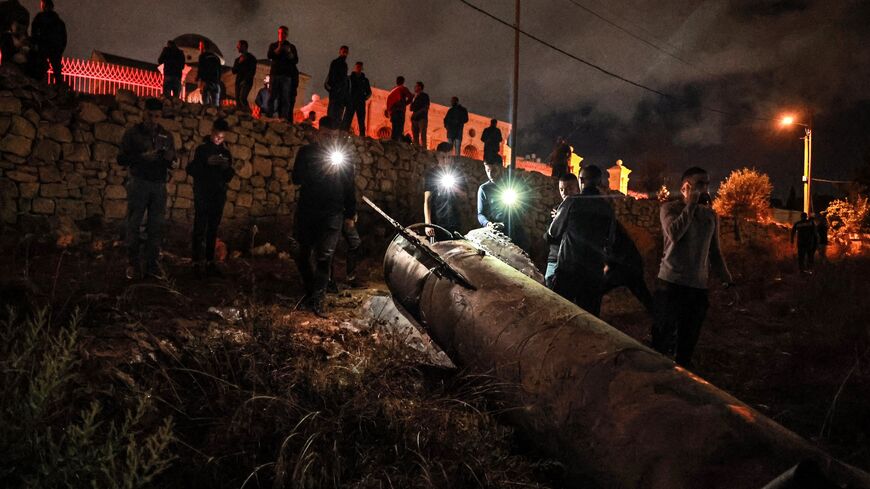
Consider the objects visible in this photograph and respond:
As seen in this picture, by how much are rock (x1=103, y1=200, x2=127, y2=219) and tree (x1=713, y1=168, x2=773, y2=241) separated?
106 feet

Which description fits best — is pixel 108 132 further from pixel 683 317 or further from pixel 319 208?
pixel 683 317

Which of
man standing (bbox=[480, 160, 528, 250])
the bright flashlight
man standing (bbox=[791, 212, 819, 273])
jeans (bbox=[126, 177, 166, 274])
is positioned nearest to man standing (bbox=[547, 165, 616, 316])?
man standing (bbox=[480, 160, 528, 250])

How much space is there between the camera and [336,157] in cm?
451

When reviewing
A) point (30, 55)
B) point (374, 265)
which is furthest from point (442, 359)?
point (30, 55)

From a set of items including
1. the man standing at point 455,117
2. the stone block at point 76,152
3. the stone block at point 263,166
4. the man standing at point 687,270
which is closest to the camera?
the man standing at point 687,270

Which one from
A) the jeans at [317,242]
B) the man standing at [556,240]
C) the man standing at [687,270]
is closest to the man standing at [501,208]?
the man standing at [556,240]

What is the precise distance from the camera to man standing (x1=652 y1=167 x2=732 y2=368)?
3.47 m

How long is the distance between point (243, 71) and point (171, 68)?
124 centimetres

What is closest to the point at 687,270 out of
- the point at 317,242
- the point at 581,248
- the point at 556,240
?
Result: the point at 581,248

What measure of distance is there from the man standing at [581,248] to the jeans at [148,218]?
410 cm

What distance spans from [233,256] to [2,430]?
572 cm

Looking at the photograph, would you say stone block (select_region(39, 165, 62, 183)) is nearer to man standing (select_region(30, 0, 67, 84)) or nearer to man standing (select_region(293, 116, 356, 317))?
man standing (select_region(30, 0, 67, 84))

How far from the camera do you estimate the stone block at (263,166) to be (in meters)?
8.43

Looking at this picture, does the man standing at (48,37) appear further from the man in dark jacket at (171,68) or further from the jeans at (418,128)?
the jeans at (418,128)
